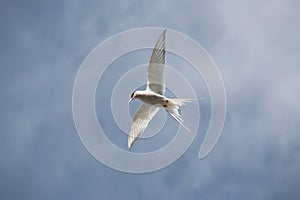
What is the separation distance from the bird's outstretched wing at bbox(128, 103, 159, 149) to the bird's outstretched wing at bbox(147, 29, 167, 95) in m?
1.44

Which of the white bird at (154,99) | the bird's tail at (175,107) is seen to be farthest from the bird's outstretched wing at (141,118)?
the bird's tail at (175,107)

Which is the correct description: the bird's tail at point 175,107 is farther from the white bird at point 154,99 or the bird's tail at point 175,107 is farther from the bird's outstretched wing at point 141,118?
the bird's outstretched wing at point 141,118

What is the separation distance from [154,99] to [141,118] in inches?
68.3

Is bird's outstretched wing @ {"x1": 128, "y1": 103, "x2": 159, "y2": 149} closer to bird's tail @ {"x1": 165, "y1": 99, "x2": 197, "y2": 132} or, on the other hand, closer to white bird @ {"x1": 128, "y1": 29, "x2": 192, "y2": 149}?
white bird @ {"x1": 128, "y1": 29, "x2": 192, "y2": 149}

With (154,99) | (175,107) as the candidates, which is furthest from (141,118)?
(175,107)

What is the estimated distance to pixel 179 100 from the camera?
24656 millimetres

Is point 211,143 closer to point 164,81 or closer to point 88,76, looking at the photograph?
point 164,81

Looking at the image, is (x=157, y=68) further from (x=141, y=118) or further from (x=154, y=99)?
(x=141, y=118)

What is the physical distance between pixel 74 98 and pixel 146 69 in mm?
3885

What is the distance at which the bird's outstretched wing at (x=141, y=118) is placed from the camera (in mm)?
26000

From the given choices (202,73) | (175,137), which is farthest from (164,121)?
(202,73)

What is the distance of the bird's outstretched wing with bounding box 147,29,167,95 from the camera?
24.0m

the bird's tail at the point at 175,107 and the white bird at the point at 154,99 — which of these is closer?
the white bird at the point at 154,99

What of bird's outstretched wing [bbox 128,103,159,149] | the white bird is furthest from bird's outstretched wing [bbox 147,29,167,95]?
bird's outstretched wing [bbox 128,103,159,149]
